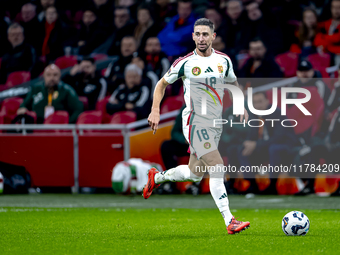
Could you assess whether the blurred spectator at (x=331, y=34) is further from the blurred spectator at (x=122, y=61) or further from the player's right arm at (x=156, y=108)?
the player's right arm at (x=156, y=108)

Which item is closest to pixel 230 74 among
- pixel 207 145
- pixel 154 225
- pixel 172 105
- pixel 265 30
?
pixel 207 145

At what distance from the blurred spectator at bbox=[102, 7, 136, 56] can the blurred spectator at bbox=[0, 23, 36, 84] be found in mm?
1848

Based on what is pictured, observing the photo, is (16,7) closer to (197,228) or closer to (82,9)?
(82,9)

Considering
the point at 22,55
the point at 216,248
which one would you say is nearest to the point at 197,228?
the point at 216,248

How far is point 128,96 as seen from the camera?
473 inches

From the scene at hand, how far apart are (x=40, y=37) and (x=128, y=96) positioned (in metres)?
4.09

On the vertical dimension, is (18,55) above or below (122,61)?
above

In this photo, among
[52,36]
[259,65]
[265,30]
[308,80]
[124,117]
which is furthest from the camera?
[52,36]

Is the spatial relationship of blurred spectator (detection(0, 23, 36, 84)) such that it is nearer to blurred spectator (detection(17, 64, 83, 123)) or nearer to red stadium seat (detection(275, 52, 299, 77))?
blurred spectator (detection(17, 64, 83, 123))

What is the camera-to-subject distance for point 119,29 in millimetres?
14023

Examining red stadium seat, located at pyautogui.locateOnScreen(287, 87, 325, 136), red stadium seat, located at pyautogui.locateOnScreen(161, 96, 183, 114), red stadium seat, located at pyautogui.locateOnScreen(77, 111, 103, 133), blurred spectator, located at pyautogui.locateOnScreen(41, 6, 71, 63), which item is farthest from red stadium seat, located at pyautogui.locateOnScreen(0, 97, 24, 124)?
red stadium seat, located at pyautogui.locateOnScreen(287, 87, 325, 136)

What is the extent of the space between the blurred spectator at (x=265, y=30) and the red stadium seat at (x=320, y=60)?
0.88 m

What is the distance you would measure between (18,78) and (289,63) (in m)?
6.44

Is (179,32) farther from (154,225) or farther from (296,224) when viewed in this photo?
(296,224)
